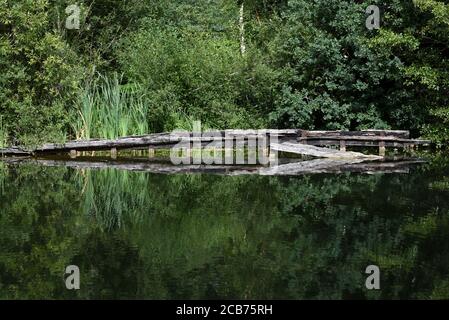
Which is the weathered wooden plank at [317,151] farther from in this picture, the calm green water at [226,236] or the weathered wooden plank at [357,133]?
the calm green water at [226,236]

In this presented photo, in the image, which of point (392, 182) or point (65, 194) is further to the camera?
point (392, 182)

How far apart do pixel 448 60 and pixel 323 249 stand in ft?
46.7

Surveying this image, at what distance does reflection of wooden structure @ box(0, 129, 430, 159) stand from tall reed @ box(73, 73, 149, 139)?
2.27 ft

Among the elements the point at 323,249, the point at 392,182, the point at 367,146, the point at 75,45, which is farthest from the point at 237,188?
the point at 75,45

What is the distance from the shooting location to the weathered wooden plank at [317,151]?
1880 cm

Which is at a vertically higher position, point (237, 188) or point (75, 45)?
point (75, 45)

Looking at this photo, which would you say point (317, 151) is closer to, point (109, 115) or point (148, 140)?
point (148, 140)

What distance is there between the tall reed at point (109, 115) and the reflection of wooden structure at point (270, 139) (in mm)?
693

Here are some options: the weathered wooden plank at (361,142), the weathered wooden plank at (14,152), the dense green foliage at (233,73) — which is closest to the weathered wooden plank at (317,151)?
the weathered wooden plank at (361,142)

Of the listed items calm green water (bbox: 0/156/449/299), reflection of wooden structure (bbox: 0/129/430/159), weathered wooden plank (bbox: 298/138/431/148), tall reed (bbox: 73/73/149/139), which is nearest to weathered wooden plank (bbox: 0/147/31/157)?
reflection of wooden structure (bbox: 0/129/430/159)

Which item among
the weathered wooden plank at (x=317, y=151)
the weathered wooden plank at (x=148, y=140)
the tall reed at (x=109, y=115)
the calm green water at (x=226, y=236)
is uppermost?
the tall reed at (x=109, y=115)

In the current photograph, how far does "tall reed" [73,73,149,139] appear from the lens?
2075cm

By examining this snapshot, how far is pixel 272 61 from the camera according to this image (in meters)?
23.6
